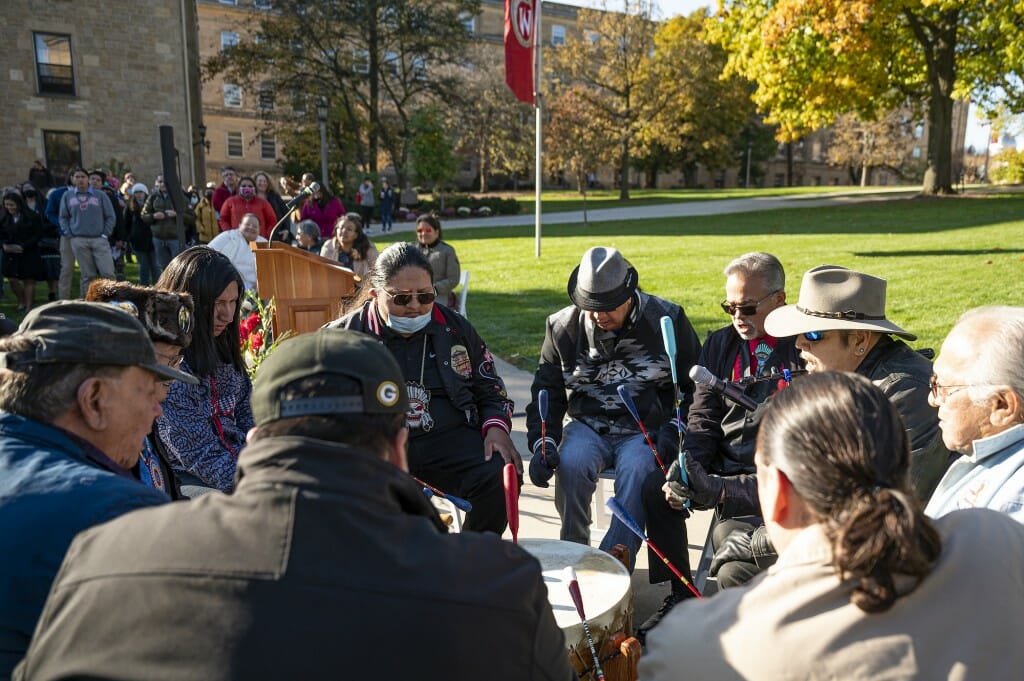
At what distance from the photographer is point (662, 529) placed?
12.3ft

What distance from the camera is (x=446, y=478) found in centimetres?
407

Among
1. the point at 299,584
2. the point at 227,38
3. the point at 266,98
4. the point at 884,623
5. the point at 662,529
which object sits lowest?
the point at 662,529

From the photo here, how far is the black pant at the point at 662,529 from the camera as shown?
3.75 metres

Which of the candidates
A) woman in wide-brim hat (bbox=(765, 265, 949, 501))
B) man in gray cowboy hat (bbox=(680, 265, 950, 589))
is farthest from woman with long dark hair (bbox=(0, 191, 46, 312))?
woman in wide-brim hat (bbox=(765, 265, 949, 501))

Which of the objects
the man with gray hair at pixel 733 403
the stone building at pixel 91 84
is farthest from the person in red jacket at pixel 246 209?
the stone building at pixel 91 84

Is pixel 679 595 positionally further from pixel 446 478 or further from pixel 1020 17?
pixel 1020 17

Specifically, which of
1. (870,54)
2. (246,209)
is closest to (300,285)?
(246,209)

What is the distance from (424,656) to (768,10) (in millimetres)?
24209

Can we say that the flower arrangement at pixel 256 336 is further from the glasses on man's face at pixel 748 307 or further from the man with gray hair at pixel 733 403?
the glasses on man's face at pixel 748 307

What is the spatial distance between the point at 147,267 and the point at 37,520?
12.6 m

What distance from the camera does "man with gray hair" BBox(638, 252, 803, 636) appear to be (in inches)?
147

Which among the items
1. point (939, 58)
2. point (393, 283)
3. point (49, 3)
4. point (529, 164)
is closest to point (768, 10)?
point (939, 58)

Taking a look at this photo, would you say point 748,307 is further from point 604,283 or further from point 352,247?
point 352,247

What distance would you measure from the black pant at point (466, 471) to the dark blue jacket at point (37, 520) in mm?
2338
